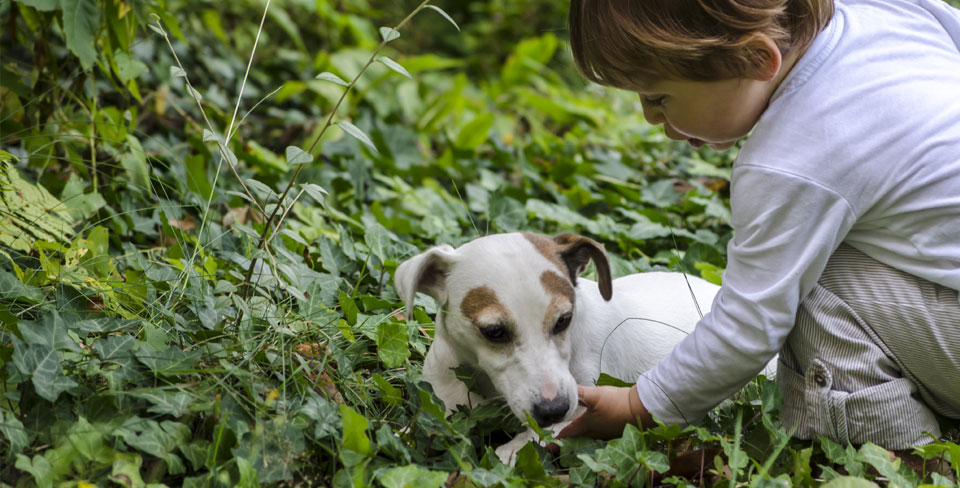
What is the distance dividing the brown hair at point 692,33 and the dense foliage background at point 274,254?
44 cm

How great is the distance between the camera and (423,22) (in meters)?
8.64

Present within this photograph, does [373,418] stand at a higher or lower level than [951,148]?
lower

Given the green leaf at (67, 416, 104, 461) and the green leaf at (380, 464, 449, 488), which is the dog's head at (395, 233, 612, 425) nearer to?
the green leaf at (380, 464, 449, 488)

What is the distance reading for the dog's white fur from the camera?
90.4 inches

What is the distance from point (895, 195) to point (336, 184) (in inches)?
110

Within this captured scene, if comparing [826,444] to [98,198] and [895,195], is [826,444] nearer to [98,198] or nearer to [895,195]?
[895,195]

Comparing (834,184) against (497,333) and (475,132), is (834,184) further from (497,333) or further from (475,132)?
(475,132)

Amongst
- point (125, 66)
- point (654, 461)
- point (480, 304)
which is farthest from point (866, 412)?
point (125, 66)

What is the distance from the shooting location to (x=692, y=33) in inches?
79.4

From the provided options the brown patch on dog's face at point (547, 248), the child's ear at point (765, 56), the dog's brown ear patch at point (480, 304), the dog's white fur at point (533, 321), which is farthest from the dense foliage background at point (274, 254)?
the child's ear at point (765, 56)

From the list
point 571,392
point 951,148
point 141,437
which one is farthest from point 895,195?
point 141,437

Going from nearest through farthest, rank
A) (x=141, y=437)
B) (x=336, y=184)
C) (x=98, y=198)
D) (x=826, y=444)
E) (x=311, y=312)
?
(x=141, y=437), (x=826, y=444), (x=311, y=312), (x=98, y=198), (x=336, y=184)

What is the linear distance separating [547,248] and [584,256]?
138mm

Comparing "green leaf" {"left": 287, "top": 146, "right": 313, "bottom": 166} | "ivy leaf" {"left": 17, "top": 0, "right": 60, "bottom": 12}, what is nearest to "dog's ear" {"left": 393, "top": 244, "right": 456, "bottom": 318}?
"green leaf" {"left": 287, "top": 146, "right": 313, "bottom": 166}
